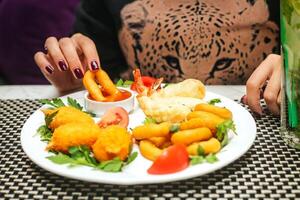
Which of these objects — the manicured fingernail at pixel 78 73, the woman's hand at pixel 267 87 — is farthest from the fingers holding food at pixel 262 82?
the manicured fingernail at pixel 78 73

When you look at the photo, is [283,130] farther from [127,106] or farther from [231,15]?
[231,15]

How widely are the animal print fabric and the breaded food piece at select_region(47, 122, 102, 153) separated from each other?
24.2 inches

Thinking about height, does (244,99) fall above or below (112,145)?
below

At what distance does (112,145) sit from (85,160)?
44 mm

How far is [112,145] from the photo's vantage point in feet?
2.27

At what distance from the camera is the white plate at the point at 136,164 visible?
65 centimetres

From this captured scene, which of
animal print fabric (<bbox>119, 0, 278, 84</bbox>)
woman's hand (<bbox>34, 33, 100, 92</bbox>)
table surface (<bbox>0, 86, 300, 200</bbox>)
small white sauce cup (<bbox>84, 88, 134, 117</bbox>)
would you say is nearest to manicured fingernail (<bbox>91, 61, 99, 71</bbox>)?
woman's hand (<bbox>34, 33, 100, 92</bbox>)

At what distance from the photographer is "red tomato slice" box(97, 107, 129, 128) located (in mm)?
809

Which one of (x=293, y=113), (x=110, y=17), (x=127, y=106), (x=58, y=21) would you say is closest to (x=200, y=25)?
(x=110, y=17)

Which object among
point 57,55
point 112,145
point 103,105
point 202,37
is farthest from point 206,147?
point 202,37

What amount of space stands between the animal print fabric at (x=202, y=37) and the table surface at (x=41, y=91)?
0.57ft

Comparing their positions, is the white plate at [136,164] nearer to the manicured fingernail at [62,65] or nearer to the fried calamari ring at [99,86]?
the fried calamari ring at [99,86]

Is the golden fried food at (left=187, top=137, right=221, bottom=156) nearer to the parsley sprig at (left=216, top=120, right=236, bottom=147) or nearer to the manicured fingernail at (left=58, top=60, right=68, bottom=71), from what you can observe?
the parsley sprig at (left=216, top=120, right=236, bottom=147)

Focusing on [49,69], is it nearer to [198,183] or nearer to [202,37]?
[202,37]
